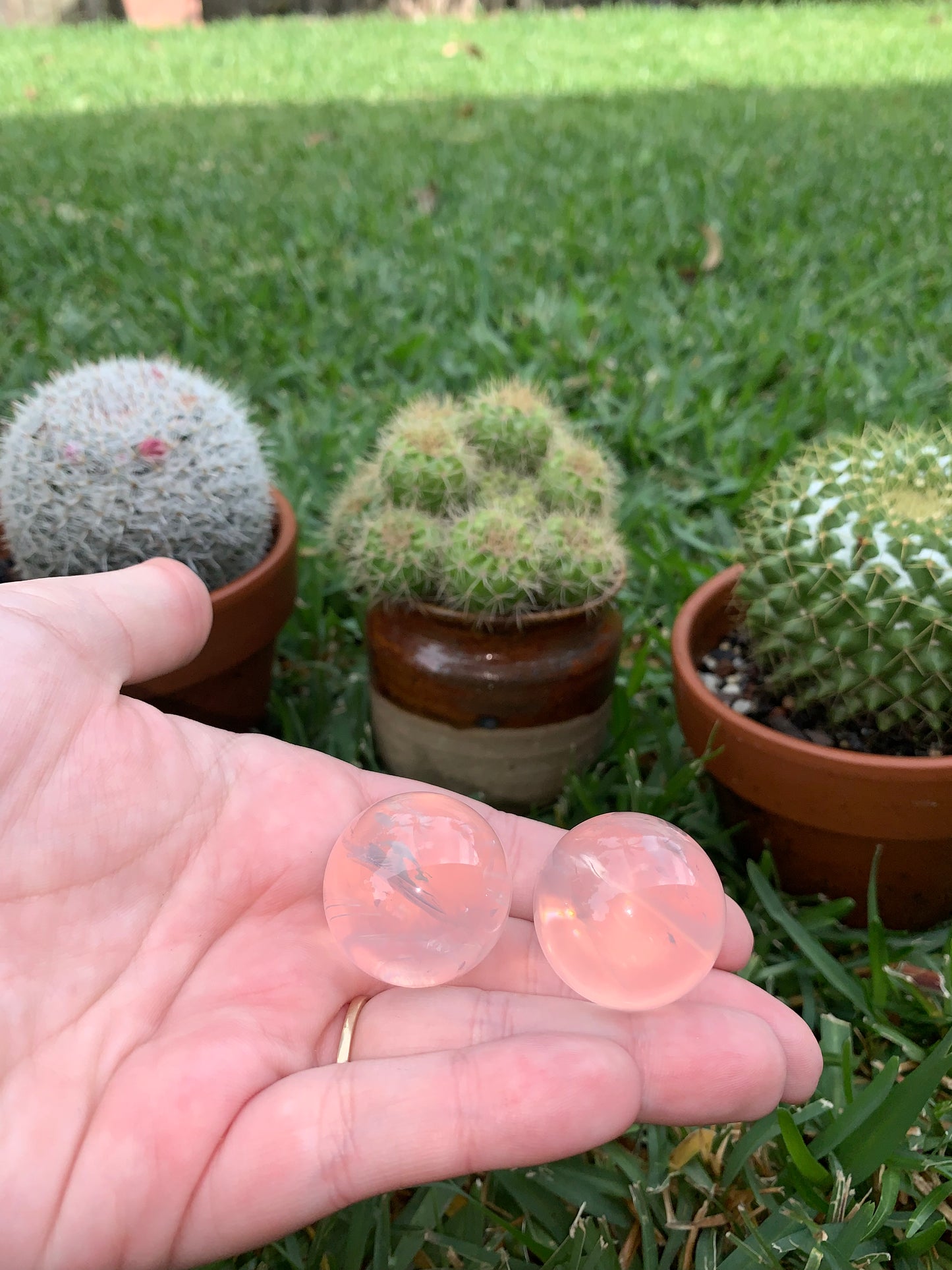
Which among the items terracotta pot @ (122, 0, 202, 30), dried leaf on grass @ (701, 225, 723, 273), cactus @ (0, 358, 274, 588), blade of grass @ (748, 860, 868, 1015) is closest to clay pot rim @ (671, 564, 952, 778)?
blade of grass @ (748, 860, 868, 1015)

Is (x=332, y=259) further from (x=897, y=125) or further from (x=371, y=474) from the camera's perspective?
(x=897, y=125)

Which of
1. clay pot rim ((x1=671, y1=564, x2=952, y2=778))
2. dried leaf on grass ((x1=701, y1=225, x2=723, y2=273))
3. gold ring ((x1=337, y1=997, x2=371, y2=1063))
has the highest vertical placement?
dried leaf on grass ((x1=701, y1=225, x2=723, y2=273))

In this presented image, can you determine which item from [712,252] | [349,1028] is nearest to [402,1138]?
[349,1028]

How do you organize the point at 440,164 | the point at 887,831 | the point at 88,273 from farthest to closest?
the point at 440,164, the point at 88,273, the point at 887,831

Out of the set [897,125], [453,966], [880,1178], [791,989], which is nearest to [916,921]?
[791,989]

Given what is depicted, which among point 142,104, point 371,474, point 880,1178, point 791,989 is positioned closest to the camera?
point 880,1178

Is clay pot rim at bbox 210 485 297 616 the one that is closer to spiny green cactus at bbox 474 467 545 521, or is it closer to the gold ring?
spiny green cactus at bbox 474 467 545 521

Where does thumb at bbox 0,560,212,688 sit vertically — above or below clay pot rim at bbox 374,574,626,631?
above
